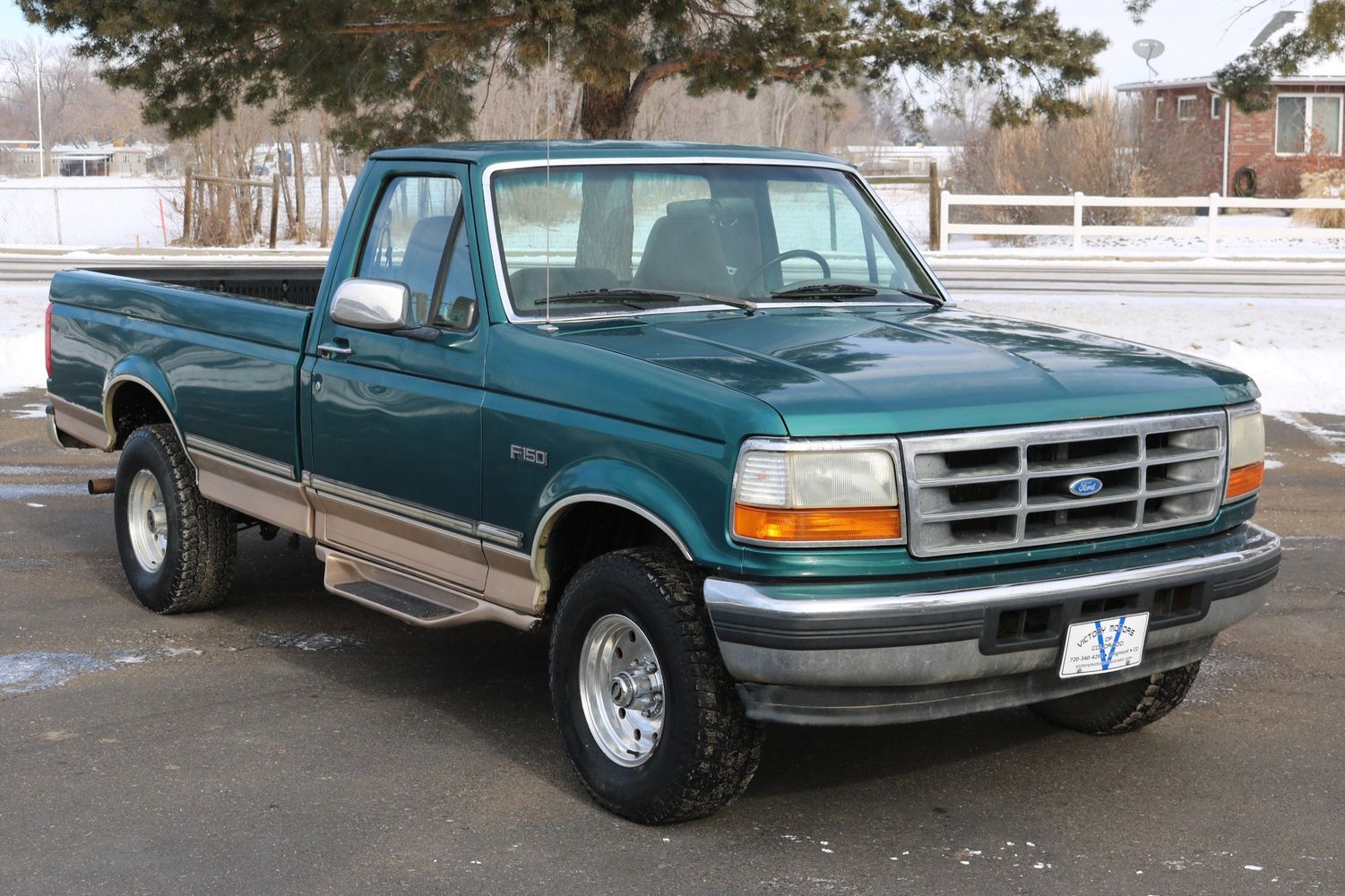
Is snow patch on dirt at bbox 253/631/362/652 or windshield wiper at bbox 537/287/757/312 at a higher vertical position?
windshield wiper at bbox 537/287/757/312

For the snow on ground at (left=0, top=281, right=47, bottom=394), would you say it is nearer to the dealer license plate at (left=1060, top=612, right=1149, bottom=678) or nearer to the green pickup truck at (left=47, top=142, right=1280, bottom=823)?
the green pickup truck at (left=47, top=142, right=1280, bottom=823)

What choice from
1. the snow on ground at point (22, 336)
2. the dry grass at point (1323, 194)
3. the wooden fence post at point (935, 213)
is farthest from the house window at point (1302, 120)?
the snow on ground at point (22, 336)

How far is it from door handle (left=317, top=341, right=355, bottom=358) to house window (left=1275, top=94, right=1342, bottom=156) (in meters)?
46.3

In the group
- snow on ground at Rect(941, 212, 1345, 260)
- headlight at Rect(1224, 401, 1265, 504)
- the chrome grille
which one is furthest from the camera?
snow on ground at Rect(941, 212, 1345, 260)

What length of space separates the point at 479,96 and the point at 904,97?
18.7 metres

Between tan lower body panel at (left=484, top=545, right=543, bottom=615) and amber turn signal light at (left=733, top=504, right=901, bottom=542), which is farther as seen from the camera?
tan lower body panel at (left=484, top=545, right=543, bottom=615)

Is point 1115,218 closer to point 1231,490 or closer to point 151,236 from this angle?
point 151,236

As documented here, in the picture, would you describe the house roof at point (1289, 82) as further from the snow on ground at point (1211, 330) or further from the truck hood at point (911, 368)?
the truck hood at point (911, 368)

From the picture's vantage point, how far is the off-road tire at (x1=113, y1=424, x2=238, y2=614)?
6.92m

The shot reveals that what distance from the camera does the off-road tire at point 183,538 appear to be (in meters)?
6.92

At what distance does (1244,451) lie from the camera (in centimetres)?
490

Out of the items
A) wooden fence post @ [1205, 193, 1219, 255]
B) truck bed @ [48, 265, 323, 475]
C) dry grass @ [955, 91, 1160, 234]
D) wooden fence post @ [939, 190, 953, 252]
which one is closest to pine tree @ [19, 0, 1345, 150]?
truck bed @ [48, 265, 323, 475]

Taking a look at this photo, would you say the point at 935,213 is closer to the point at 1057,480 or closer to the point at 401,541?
the point at 401,541

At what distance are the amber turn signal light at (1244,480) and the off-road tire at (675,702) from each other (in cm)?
168
